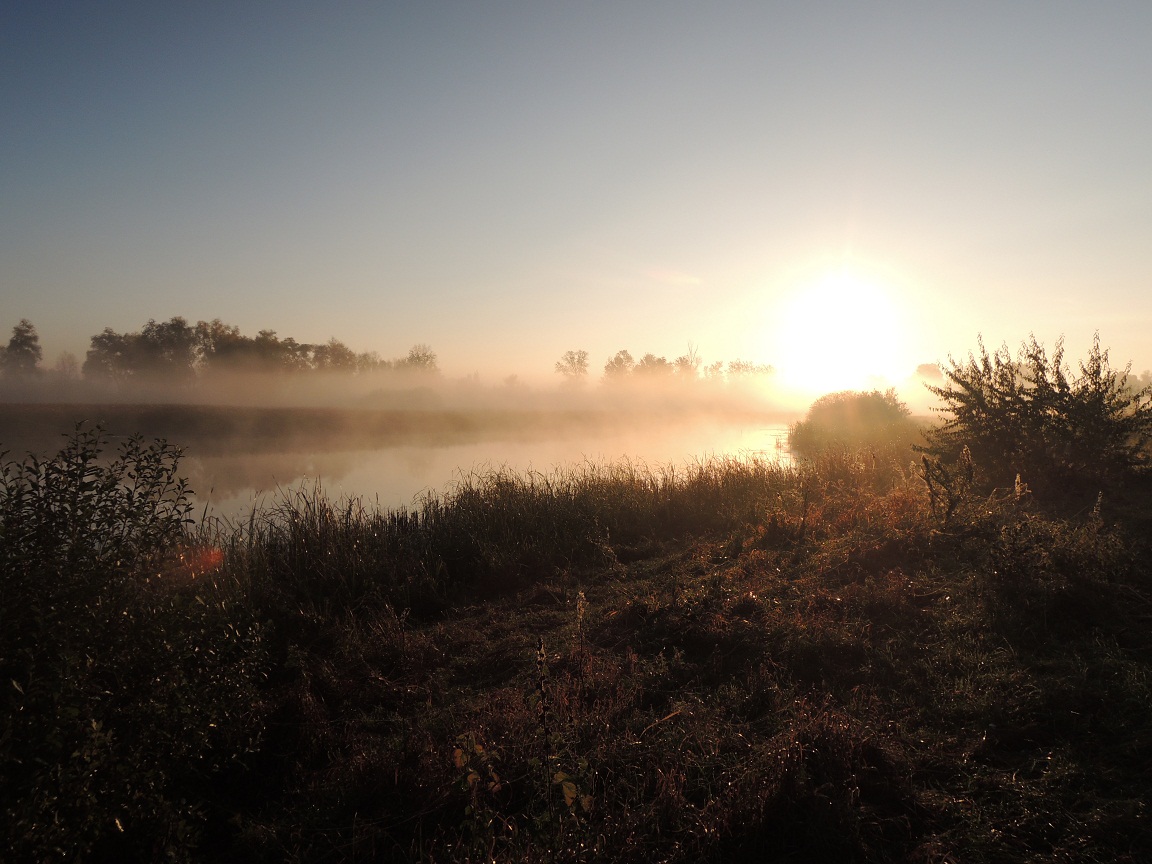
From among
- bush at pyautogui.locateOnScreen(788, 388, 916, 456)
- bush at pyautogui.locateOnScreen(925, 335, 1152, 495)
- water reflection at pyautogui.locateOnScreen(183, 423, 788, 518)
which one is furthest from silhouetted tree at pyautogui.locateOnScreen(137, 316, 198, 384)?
bush at pyautogui.locateOnScreen(925, 335, 1152, 495)

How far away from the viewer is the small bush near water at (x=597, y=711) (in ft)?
9.89

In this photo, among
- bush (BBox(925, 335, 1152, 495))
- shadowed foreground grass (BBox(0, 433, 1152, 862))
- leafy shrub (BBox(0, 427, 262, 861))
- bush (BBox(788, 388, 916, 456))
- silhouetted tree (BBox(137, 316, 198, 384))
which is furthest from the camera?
silhouetted tree (BBox(137, 316, 198, 384))

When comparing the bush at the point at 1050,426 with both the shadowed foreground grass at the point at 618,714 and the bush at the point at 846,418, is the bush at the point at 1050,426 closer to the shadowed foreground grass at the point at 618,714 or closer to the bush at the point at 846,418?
the shadowed foreground grass at the point at 618,714

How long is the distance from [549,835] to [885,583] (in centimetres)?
483

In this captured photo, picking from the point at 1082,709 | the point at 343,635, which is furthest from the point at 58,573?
the point at 1082,709

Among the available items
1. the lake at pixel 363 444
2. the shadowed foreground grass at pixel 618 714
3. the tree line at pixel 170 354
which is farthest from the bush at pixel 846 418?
the tree line at pixel 170 354

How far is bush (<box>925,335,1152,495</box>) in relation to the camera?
31.3 ft

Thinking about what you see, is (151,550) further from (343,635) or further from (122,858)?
(343,635)

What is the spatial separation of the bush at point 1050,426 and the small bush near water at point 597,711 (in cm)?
271

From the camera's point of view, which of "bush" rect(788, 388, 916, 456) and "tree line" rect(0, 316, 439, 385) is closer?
"bush" rect(788, 388, 916, 456)

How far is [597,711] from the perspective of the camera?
4453 millimetres

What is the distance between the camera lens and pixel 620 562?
31.3ft

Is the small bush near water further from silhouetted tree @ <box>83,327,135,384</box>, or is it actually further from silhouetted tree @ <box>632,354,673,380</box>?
silhouetted tree @ <box>632,354,673,380</box>

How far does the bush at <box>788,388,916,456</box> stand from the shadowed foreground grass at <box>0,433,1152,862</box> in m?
21.8
